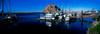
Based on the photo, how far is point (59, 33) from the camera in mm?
26688

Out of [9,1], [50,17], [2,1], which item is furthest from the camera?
[50,17]

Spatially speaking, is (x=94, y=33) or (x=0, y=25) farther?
(x=0, y=25)

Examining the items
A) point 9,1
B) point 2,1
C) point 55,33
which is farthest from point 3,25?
point 55,33

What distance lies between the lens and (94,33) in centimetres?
1259

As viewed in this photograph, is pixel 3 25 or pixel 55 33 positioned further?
pixel 3 25

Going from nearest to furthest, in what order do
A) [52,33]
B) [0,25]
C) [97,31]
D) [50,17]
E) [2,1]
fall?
[97,31]
[52,33]
[0,25]
[2,1]
[50,17]

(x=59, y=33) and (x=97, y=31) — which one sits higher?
(x=97, y=31)

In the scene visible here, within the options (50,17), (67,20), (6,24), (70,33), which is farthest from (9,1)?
(70,33)

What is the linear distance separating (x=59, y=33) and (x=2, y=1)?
1046 inches

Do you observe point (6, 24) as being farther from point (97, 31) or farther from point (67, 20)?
point (97, 31)

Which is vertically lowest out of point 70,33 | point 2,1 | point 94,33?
point 70,33

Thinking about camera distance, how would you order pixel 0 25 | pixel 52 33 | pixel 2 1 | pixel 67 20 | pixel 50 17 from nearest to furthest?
pixel 52 33
pixel 0 25
pixel 2 1
pixel 67 20
pixel 50 17

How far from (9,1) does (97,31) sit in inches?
1760

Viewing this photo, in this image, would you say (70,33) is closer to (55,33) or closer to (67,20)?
(55,33)
